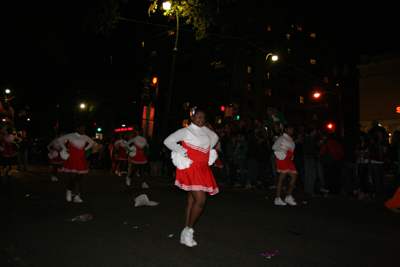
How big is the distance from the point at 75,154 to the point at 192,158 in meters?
4.49

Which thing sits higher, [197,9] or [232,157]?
[197,9]

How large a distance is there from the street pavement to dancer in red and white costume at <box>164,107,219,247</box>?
448 mm

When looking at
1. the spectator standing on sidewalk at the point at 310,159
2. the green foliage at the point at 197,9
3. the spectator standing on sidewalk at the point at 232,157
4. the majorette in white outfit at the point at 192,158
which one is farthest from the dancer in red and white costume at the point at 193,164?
the green foliage at the point at 197,9

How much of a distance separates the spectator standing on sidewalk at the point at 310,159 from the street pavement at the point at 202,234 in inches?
63.1

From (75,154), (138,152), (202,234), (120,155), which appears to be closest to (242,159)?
(138,152)

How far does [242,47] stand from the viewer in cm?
4562

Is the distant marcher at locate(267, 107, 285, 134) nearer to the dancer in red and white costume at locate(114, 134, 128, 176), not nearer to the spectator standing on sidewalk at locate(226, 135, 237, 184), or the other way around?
the spectator standing on sidewalk at locate(226, 135, 237, 184)

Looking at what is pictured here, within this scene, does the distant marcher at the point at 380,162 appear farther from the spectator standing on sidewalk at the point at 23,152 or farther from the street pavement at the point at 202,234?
the spectator standing on sidewalk at the point at 23,152

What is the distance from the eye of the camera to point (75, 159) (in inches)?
299

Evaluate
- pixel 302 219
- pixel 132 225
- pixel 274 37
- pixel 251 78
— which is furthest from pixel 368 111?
pixel 132 225

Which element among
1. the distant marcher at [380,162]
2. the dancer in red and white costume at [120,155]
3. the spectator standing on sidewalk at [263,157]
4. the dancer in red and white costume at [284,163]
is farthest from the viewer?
the dancer in red and white costume at [120,155]

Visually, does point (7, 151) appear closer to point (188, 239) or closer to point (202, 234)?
point (202, 234)

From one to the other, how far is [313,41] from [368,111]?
3410 cm

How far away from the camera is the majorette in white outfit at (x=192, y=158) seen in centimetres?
425
